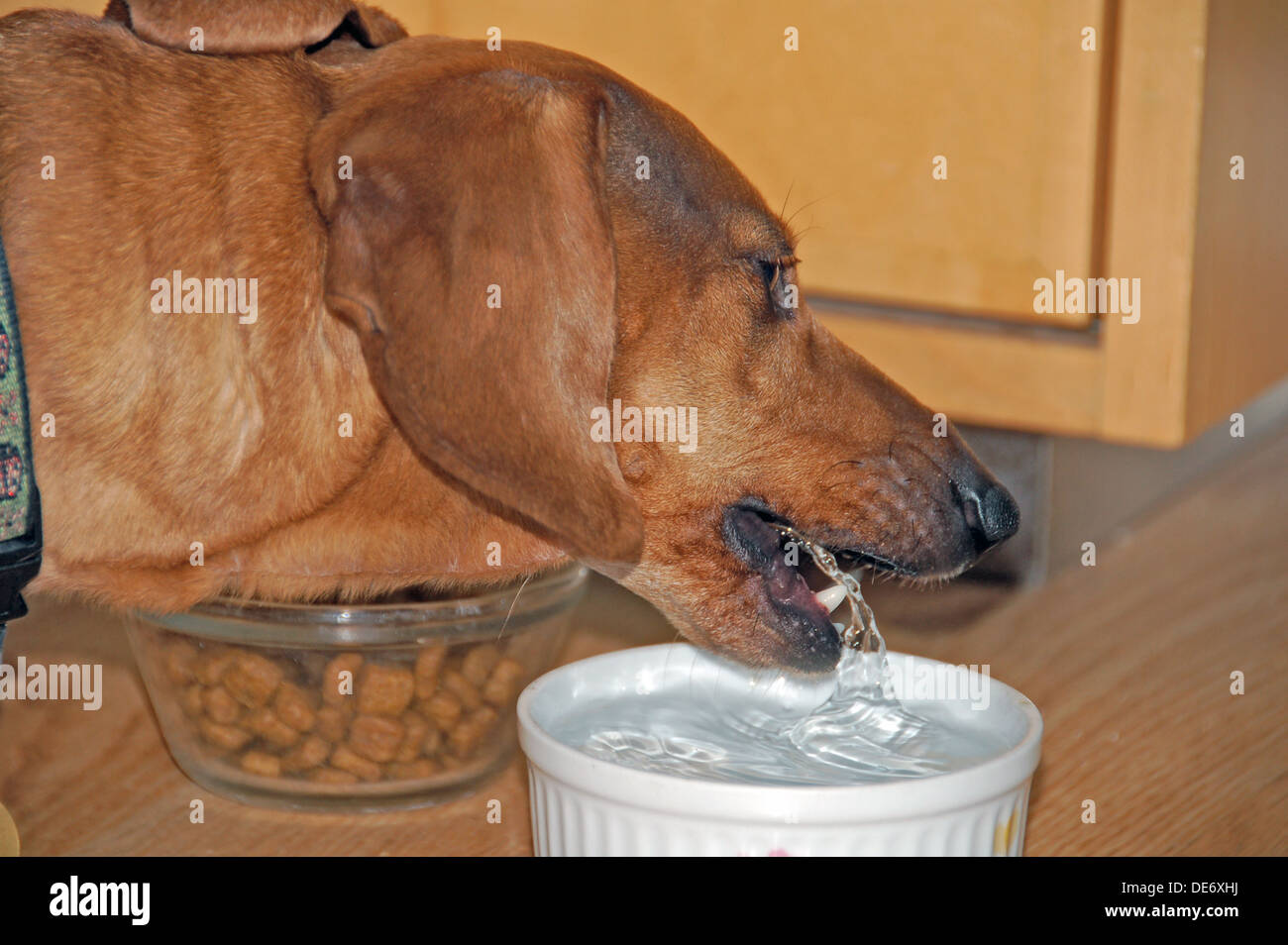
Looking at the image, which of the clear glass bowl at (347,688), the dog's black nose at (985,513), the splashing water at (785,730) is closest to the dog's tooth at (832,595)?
the splashing water at (785,730)

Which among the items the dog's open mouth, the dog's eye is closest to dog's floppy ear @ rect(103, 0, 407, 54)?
the dog's eye

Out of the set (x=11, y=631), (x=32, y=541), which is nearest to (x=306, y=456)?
(x=32, y=541)

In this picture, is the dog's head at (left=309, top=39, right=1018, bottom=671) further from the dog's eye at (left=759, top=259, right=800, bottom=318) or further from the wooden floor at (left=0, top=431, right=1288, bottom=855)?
the wooden floor at (left=0, top=431, right=1288, bottom=855)

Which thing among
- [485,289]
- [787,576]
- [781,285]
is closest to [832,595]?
[787,576]

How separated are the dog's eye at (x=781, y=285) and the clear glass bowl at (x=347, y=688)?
398 mm

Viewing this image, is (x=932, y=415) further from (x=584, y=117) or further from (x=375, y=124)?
(x=375, y=124)

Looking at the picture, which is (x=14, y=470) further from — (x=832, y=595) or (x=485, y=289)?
(x=832, y=595)

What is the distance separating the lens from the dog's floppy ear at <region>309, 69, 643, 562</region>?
45.1 inches

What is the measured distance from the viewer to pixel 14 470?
1.16 m

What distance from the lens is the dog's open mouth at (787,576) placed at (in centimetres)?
143

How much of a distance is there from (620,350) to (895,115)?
844mm

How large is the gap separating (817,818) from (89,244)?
0.70 metres

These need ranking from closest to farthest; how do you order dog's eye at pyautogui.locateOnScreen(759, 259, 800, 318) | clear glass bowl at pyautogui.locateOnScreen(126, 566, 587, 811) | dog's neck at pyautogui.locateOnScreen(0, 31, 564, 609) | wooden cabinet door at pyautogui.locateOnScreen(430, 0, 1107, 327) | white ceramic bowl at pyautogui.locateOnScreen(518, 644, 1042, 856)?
1. white ceramic bowl at pyautogui.locateOnScreen(518, 644, 1042, 856)
2. dog's neck at pyautogui.locateOnScreen(0, 31, 564, 609)
3. dog's eye at pyautogui.locateOnScreen(759, 259, 800, 318)
4. clear glass bowl at pyautogui.locateOnScreen(126, 566, 587, 811)
5. wooden cabinet door at pyautogui.locateOnScreen(430, 0, 1107, 327)
